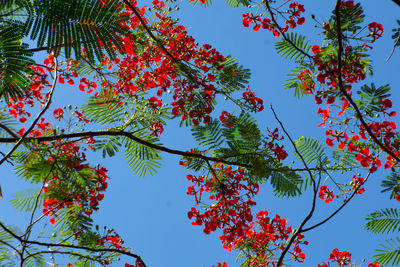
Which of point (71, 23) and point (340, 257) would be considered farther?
point (340, 257)

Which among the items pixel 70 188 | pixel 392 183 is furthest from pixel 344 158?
pixel 70 188

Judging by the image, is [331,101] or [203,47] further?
[203,47]

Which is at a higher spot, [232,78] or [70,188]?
[232,78]

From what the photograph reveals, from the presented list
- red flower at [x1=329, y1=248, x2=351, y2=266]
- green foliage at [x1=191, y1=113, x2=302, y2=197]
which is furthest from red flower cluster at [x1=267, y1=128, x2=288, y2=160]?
red flower at [x1=329, y1=248, x2=351, y2=266]

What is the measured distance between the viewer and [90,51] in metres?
2.36

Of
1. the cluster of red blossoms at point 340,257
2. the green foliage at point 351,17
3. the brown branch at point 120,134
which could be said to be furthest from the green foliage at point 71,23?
the cluster of red blossoms at point 340,257

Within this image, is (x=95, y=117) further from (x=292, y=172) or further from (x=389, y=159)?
(x=389, y=159)

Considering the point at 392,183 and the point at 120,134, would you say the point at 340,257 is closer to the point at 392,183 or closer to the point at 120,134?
the point at 392,183

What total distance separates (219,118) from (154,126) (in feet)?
2.17

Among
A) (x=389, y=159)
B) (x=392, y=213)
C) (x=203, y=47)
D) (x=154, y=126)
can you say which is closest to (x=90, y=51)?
(x=154, y=126)

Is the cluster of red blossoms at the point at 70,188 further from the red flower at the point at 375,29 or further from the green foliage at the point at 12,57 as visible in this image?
the red flower at the point at 375,29

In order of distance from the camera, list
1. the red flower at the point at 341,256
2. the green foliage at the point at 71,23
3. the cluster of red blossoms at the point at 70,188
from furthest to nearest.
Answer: the red flower at the point at 341,256
the cluster of red blossoms at the point at 70,188
the green foliage at the point at 71,23

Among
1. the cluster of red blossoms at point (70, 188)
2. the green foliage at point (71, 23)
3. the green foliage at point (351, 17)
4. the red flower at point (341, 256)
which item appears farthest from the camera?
the red flower at point (341, 256)

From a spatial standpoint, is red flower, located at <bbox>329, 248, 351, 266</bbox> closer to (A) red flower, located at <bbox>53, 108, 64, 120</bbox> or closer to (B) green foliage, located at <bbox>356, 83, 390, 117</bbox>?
(B) green foliage, located at <bbox>356, 83, 390, 117</bbox>
